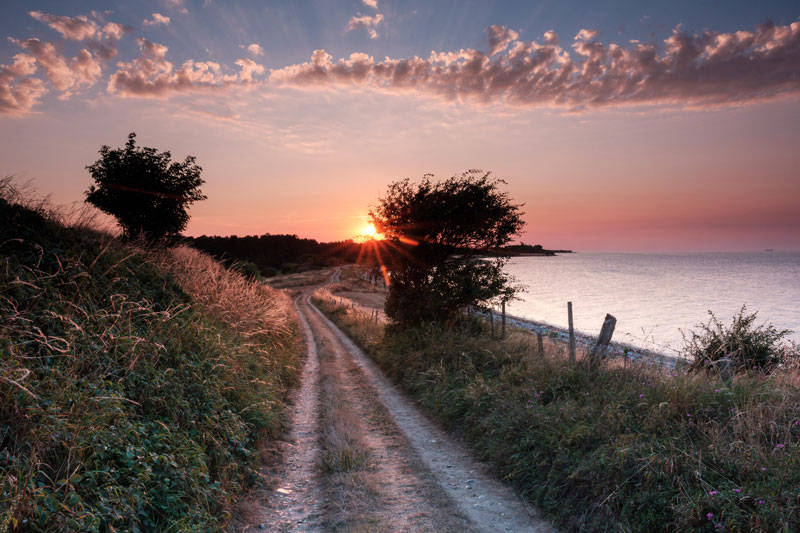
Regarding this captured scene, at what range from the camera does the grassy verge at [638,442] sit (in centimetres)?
466

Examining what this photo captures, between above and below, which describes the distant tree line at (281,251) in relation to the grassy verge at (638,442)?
above

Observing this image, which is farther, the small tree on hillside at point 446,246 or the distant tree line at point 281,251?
the distant tree line at point 281,251

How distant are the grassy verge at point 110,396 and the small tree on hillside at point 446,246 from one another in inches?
331

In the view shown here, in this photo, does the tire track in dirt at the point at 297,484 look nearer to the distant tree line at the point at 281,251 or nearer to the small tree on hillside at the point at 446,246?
the small tree on hillside at the point at 446,246

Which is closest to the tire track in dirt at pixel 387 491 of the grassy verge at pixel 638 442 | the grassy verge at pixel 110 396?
the grassy verge at pixel 638 442

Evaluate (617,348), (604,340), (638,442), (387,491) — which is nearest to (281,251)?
(617,348)

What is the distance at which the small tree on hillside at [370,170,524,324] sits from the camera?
57.5 ft

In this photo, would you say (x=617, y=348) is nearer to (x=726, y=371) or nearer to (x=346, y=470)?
(x=726, y=371)

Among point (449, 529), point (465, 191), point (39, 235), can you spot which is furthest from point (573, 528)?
point (465, 191)

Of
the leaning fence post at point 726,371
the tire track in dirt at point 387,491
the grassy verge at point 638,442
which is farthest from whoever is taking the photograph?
the leaning fence post at point 726,371

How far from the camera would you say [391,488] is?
22.2 ft

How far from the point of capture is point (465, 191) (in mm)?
18078

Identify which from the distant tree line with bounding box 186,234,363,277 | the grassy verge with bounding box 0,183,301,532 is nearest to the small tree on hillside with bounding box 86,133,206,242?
the grassy verge with bounding box 0,183,301,532

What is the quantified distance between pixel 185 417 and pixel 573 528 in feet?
20.1
